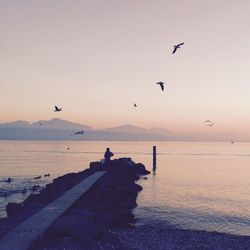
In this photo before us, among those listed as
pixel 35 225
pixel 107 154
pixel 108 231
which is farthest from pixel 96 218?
pixel 107 154

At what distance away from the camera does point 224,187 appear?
46.8m

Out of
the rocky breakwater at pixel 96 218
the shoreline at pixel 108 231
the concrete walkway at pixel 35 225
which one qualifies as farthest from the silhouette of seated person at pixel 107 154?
the concrete walkway at pixel 35 225

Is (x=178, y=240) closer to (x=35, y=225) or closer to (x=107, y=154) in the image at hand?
(x=35, y=225)

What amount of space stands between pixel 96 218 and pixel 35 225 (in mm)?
4326

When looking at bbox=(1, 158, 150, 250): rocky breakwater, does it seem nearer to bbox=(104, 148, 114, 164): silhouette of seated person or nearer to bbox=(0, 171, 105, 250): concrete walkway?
bbox=(0, 171, 105, 250): concrete walkway

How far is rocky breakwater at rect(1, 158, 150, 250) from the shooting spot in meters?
14.2

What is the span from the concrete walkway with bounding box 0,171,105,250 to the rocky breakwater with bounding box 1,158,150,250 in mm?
289

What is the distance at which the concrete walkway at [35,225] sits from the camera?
13.0 meters

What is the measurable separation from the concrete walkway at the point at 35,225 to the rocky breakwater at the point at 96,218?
29cm

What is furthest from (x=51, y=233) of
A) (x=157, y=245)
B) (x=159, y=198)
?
(x=159, y=198)

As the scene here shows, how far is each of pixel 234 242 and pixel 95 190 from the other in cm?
1268

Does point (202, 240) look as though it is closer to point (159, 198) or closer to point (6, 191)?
point (159, 198)

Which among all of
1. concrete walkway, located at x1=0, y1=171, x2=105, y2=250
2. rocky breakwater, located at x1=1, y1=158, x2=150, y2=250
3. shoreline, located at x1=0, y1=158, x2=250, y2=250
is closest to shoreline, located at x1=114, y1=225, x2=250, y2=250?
shoreline, located at x1=0, y1=158, x2=250, y2=250

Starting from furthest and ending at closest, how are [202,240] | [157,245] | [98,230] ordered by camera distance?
[202,240]
[157,245]
[98,230]
